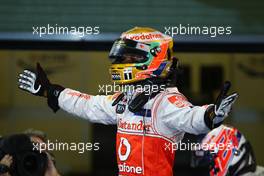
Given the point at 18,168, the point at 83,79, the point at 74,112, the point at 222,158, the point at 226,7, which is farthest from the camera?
the point at 83,79

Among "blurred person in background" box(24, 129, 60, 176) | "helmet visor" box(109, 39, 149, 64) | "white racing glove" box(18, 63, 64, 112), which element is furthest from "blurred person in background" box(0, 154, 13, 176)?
"helmet visor" box(109, 39, 149, 64)

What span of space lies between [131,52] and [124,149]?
363mm

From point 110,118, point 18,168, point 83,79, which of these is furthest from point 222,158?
point 83,79

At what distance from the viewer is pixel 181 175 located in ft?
18.6

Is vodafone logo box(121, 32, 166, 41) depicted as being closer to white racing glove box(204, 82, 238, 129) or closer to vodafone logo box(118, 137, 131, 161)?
vodafone logo box(118, 137, 131, 161)

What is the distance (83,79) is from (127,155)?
2.50 metres

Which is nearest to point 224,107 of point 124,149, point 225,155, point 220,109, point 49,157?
point 220,109

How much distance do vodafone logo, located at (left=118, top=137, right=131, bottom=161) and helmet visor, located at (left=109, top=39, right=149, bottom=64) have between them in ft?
0.98

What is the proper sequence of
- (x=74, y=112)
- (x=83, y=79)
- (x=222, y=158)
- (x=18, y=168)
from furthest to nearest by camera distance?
1. (x=83, y=79)
2. (x=222, y=158)
3. (x=74, y=112)
4. (x=18, y=168)

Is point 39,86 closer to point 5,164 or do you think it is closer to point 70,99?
point 70,99

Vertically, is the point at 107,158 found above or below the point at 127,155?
below

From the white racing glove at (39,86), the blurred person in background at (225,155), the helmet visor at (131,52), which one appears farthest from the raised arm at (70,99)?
the blurred person in background at (225,155)

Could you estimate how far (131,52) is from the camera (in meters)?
2.99

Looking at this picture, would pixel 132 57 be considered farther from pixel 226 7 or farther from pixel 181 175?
pixel 181 175
